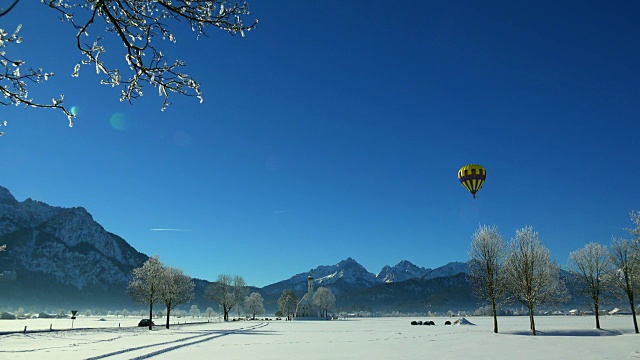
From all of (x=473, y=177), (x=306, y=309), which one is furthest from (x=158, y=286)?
(x=306, y=309)

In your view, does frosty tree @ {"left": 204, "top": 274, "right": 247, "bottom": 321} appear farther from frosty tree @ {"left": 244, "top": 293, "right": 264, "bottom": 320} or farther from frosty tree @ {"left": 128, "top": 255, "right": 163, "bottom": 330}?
frosty tree @ {"left": 128, "top": 255, "right": 163, "bottom": 330}

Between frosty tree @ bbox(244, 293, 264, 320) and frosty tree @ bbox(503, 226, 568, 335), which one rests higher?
frosty tree @ bbox(503, 226, 568, 335)

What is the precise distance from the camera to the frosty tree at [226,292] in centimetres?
12556

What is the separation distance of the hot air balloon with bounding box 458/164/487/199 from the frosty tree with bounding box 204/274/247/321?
86324 mm

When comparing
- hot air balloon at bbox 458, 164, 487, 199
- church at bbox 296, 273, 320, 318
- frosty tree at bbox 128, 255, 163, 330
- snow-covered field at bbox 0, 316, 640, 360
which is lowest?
church at bbox 296, 273, 320, 318

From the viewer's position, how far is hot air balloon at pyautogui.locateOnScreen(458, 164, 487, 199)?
198 ft

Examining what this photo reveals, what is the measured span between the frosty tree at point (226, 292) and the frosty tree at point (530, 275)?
89090mm

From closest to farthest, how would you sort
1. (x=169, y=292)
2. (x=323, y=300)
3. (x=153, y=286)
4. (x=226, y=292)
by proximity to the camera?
(x=153, y=286) < (x=169, y=292) < (x=226, y=292) < (x=323, y=300)

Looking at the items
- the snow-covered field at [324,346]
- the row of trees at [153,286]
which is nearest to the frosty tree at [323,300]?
the row of trees at [153,286]

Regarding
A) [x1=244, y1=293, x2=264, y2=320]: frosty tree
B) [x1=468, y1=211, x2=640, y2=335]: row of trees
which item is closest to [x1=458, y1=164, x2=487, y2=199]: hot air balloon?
[x1=468, y1=211, x2=640, y2=335]: row of trees

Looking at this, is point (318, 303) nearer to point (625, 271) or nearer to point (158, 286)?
point (158, 286)

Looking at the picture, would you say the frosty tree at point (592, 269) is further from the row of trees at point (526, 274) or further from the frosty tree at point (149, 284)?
the frosty tree at point (149, 284)

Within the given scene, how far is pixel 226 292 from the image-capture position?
414 ft

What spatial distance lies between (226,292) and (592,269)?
9473 centimetres
